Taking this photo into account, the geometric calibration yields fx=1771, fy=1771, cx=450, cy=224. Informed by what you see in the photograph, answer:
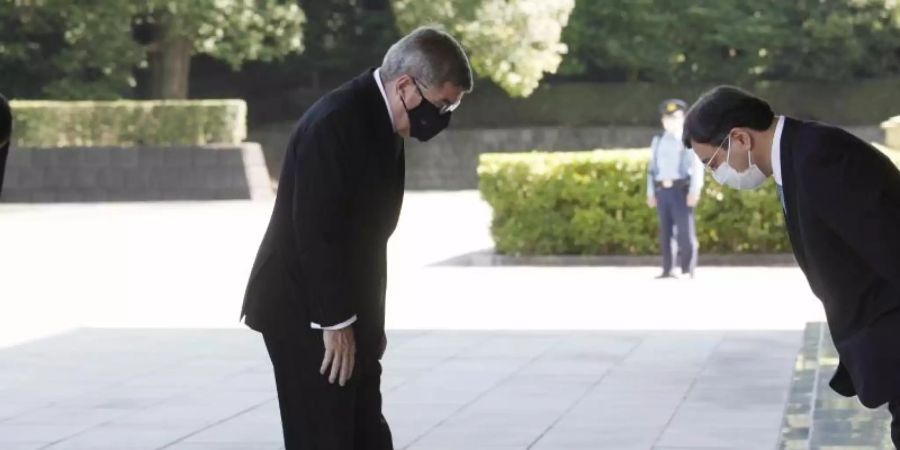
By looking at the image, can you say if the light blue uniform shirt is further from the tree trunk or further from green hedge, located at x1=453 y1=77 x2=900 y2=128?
green hedge, located at x1=453 y1=77 x2=900 y2=128

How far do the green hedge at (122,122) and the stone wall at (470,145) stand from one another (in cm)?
415

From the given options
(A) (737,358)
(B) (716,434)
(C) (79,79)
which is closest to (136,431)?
(B) (716,434)

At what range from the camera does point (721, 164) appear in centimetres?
460

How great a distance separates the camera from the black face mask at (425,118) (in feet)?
16.1

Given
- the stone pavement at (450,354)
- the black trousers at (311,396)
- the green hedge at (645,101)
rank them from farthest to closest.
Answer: the green hedge at (645,101), the stone pavement at (450,354), the black trousers at (311,396)

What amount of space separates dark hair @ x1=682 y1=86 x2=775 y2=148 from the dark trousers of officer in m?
10.7

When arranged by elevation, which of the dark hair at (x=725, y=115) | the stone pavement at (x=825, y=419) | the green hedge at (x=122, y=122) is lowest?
the green hedge at (x=122, y=122)

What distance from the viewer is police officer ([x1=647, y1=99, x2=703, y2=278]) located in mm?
15141

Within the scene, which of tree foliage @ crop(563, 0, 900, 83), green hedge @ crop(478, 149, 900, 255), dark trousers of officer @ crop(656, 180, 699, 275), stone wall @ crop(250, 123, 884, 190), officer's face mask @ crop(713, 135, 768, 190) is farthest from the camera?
stone wall @ crop(250, 123, 884, 190)

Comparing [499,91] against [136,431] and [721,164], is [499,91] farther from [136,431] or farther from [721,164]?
[721,164]

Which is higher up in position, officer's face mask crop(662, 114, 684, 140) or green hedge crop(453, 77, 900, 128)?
officer's face mask crop(662, 114, 684, 140)

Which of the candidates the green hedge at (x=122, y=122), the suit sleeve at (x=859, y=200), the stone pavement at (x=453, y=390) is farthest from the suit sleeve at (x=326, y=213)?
the green hedge at (x=122, y=122)

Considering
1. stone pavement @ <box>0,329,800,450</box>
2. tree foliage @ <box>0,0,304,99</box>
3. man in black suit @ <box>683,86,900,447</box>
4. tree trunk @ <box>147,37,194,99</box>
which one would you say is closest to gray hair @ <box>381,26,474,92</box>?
man in black suit @ <box>683,86,900,447</box>

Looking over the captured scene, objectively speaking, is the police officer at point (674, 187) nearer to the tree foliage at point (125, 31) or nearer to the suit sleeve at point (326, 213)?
the suit sleeve at point (326, 213)
